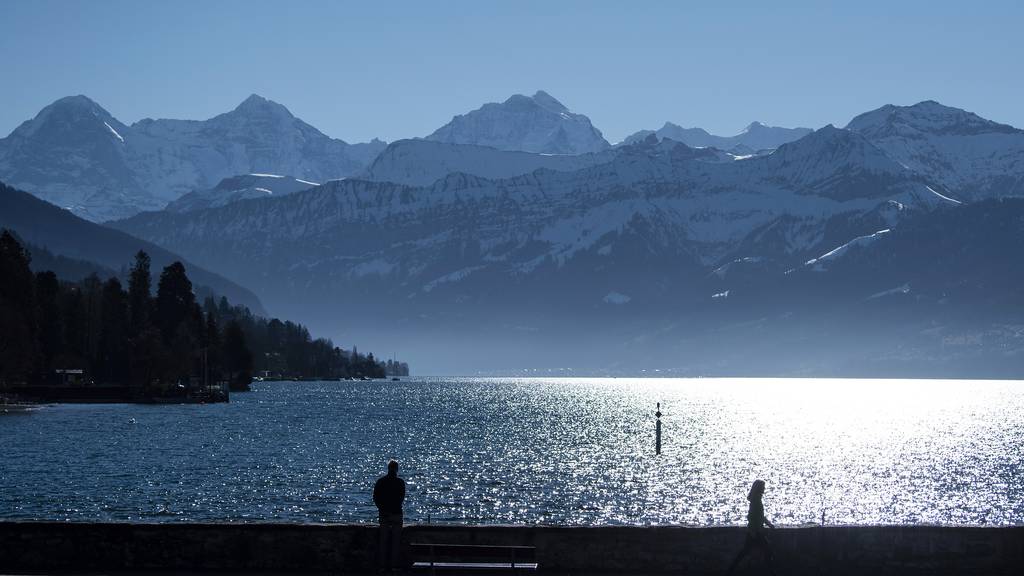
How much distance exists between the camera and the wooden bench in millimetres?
37969

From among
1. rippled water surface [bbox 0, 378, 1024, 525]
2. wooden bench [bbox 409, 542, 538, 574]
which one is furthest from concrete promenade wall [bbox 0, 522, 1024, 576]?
rippled water surface [bbox 0, 378, 1024, 525]

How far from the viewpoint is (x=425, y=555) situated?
125ft

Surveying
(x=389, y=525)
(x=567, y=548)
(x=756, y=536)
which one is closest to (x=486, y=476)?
(x=567, y=548)

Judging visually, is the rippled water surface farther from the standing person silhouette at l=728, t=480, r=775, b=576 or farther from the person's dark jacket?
the standing person silhouette at l=728, t=480, r=775, b=576

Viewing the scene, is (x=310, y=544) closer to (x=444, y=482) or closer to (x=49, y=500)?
(x=49, y=500)

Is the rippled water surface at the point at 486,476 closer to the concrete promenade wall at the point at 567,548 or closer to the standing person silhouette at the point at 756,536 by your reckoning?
the concrete promenade wall at the point at 567,548

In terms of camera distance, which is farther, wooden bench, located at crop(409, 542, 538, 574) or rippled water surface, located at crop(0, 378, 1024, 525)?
rippled water surface, located at crop(0, 378, 1024, 525)

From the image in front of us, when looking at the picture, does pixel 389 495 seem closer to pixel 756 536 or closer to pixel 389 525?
pixel 389 525

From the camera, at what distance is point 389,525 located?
38094mm

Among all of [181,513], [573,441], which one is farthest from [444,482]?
[573,441]

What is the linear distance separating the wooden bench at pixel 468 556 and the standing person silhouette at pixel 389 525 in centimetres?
59

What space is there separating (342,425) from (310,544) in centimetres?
16215

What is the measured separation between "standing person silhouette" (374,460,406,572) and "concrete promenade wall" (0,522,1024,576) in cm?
55

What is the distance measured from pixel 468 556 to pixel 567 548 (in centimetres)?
284
